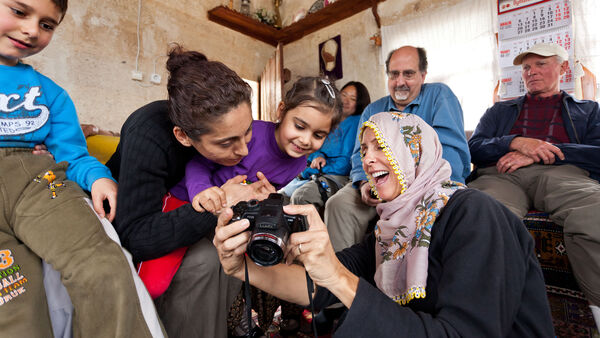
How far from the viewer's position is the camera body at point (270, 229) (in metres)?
0.71

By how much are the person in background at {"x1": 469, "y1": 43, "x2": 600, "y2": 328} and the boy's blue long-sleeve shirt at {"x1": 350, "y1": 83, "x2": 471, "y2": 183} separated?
0.98 feet

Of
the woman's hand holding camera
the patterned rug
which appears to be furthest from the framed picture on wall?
the woman's hand holding camera

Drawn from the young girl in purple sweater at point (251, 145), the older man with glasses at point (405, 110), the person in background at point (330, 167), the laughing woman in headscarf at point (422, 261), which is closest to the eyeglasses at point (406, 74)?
the older man with glasses at point (405, 110)

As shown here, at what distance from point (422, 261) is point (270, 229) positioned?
46 centimetres

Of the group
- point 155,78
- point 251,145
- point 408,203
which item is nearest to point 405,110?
point 251,145

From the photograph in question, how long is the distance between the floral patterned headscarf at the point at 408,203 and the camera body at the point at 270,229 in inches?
15.0

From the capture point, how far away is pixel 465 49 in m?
3.45

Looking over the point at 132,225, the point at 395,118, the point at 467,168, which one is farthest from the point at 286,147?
the point at 467,168

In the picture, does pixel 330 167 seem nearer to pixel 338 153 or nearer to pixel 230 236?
pixel 338 153

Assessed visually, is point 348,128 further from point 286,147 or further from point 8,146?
point 8,146

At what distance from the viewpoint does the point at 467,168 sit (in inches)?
88.2

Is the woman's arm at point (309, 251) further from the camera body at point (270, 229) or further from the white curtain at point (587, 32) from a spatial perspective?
the white curtain at point (587, 32)

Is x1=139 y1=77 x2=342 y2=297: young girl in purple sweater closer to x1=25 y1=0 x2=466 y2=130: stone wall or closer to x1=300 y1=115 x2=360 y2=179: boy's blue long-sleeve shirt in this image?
x1=300 y1=115 x2=360 y2=179: boy's blue long-sleeve shirt

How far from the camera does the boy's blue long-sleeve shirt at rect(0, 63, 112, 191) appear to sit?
1119 mm
